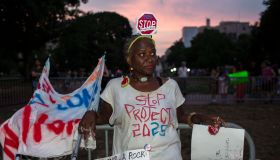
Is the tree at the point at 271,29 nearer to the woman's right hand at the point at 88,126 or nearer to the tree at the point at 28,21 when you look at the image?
the tree at the point at 28,21

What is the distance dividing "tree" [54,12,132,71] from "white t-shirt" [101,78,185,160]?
36943 mm

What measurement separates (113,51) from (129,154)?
60.6 meters

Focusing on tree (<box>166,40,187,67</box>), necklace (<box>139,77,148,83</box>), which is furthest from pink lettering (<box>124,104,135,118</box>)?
tree (<box>166,40,187,67</box>)

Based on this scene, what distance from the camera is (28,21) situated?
2827 centimetres

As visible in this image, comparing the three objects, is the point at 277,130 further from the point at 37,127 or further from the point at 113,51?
the point at 113,51

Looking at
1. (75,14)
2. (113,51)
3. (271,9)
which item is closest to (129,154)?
(271,9)

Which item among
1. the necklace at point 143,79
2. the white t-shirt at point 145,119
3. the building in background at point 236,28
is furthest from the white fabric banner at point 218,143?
the building in background at point 236,28

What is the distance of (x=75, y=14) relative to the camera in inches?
1558

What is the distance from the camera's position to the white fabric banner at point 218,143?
3.39 m

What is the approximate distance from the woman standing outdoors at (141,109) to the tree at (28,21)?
69.5 feet

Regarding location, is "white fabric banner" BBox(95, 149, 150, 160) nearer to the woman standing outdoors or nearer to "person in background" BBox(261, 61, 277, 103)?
the woman standing outdoors

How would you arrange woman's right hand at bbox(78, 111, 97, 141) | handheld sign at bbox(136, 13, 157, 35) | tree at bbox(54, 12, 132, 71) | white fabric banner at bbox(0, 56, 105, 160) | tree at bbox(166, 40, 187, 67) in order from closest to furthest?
1. woman's right hand at bbox(78, 111, 97, 141)
2. handheld sign at bbox(136, 13, 157, 35)
3. white fabric banner at bbox(0, 56, 105, 160)
4. tree at bbox(54, 12, 132, 71)
5. tree at bbox(166, 40, 187, 67)

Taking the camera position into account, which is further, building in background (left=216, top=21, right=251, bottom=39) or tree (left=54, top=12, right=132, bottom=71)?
building in background (left=216, top=21, right=251, bottom=39)

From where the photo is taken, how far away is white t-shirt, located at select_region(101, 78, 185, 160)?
9.48 feet
